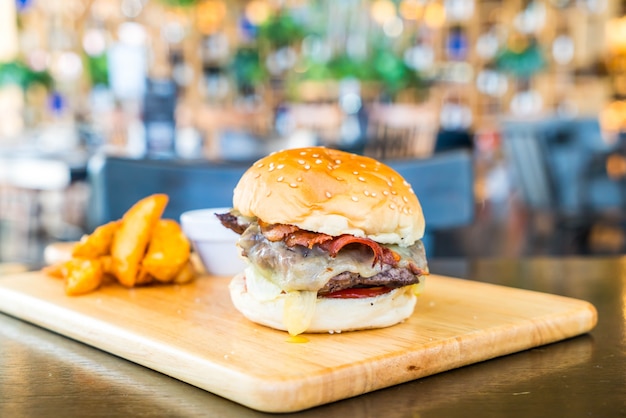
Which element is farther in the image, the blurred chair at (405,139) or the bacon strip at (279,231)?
the blurred chair at (405,139)

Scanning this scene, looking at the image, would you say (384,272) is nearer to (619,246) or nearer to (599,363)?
(599,363)

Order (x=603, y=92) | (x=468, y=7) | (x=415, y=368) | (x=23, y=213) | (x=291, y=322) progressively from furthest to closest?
(x=468, y=7)
(x=603, y=92)
(x=23, y=213)
(x=291, y=322)
(x=415, y=368)

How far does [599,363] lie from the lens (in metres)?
1.03

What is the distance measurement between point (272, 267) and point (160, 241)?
394mm

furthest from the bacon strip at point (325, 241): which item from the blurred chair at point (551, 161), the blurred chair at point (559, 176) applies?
the blurred chair at point (551, 161)

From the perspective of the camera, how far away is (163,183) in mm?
2541

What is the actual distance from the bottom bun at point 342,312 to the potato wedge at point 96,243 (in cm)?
38

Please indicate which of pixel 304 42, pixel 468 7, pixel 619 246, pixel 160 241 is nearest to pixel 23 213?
pixel 619 246

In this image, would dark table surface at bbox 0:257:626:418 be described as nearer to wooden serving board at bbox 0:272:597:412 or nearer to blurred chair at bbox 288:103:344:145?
wooden serving board at bbox 0:272:597:412

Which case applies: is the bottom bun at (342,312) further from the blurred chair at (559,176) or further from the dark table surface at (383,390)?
the blurred chair at (559,176)

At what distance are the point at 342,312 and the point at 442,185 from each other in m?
1.57

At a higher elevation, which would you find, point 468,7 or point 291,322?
point 468,7

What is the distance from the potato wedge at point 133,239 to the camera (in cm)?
143

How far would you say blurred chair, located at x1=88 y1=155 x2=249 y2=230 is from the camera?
249 cm
